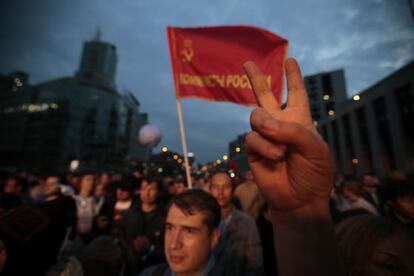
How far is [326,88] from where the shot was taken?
1852 inches

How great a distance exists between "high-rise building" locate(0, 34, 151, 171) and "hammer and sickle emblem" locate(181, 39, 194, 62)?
56.6m

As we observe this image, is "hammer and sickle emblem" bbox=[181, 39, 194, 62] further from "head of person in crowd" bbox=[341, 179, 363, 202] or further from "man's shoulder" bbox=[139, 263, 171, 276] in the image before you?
"head of person in crowd" bbox=[341, 179, 363, 202]

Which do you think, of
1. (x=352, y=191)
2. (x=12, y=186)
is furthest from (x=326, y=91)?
(x=12, y=186)

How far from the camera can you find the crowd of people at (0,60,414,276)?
2.92 ft

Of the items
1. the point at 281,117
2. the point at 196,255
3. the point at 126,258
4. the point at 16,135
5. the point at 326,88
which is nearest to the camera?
the point at 281,117

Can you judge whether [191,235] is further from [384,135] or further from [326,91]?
[326,91]

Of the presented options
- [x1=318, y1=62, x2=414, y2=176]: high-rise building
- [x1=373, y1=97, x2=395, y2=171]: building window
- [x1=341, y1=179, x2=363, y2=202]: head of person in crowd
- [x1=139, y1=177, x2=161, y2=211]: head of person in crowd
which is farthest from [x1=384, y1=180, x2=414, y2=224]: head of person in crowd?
[x1=373, y1=97, x2=395, y2=171]: building window

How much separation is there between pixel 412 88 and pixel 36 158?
7178cm

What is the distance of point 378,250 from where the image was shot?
4.50ft

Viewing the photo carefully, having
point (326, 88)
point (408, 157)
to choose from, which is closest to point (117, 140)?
point (326, 88)

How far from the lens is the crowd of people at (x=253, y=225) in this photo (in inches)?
35.0

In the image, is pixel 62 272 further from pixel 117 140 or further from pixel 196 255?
pixel 117 140

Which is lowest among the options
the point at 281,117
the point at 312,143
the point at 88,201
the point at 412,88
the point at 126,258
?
the point at 126,258

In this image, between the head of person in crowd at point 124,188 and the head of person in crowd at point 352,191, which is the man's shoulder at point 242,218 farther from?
the head of person in crowd at point 352,191
